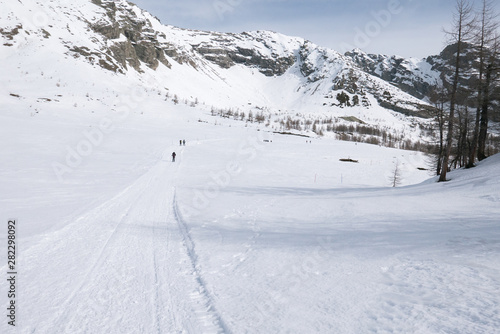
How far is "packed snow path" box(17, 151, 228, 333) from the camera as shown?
400cm

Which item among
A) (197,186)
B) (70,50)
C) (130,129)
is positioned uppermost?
(70,50)

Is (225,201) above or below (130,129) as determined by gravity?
below

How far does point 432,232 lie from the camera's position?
7691 millimetres

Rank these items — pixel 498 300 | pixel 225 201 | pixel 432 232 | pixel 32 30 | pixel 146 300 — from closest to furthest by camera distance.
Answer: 1. pixel 498 300
2. pixel 146 300
3. pixel 432 232
4. pixel 225 201
5. pixel 32 30

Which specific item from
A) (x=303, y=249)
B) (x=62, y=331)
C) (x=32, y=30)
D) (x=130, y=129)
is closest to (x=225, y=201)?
(x=303, y=249)

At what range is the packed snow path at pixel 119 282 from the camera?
13.1 ft

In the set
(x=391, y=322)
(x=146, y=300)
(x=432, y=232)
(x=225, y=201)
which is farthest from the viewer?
(x=225, y=201)

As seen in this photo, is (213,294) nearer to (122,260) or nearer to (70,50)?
(122,260)

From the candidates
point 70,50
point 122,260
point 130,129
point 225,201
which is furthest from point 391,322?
point 70,50

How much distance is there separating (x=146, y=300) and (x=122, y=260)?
1.99 metres

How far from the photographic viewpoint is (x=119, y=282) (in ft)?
16.9

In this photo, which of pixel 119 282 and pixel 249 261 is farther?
pixel 249 261

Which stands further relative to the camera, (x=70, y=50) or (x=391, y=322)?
(x=70, y=50)

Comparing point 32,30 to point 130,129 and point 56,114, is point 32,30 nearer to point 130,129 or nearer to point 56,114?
point 56,114
